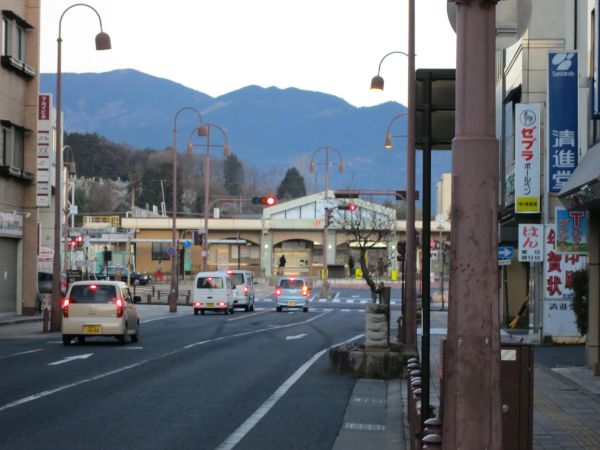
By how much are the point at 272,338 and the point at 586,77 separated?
13904 mm

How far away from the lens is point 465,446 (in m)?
5.95

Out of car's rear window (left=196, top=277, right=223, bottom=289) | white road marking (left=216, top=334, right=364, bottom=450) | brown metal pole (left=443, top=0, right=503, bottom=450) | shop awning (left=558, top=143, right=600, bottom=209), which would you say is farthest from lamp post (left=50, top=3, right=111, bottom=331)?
brown metal pole (left=443, top=0, right=503, bottom=450)

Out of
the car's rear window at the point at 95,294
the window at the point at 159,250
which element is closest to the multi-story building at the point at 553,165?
the car's rear window at the point at 95,294

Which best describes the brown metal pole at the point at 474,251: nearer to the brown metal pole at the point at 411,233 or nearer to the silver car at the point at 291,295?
the brown metal pole at the point at 411,233

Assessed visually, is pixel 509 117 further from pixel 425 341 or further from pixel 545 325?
pixel 425 341

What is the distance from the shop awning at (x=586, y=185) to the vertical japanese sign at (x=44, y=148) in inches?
1094

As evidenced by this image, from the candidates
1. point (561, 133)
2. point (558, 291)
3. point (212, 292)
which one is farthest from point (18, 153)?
point (561, 133)

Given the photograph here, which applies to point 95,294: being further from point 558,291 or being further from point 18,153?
point 18,153

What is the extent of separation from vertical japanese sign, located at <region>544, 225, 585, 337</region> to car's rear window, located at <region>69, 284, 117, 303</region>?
12140mm

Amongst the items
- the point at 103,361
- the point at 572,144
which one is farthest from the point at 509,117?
the point at 103,361

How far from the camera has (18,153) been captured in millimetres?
46250

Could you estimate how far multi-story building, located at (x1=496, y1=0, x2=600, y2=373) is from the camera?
71.2ft

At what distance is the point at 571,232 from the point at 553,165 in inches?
60.2

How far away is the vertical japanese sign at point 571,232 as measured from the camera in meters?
23.7
